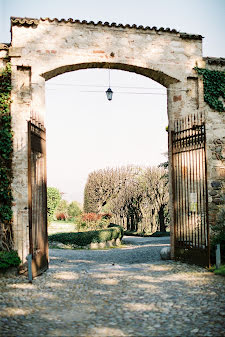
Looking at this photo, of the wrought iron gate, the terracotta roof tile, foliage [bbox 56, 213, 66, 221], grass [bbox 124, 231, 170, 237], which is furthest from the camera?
foliage [bbox 56, 213, 66, 221]

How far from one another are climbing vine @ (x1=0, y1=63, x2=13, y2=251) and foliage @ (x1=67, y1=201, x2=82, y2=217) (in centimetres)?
1836

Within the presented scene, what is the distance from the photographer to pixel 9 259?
684 centimetres

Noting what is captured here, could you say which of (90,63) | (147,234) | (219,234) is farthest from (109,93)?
(147,234)

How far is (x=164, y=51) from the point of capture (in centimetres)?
841

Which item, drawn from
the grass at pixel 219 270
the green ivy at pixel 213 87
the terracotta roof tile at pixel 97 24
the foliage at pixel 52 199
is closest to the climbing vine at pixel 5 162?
the terracotta roof tile at pixel 97 24

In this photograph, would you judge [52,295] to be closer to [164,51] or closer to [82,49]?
[82,49]

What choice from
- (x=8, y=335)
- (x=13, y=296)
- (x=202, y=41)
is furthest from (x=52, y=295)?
(x=202, y=41)

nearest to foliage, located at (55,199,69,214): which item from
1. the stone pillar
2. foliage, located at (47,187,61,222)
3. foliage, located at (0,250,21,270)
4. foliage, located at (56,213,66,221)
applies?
foliage, located at (56,213,66,221)

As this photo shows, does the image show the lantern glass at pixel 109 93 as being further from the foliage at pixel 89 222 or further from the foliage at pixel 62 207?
the foliage at pixel 62 207

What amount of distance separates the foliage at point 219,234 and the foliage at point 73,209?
1812cm

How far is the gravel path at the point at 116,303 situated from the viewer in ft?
13.0

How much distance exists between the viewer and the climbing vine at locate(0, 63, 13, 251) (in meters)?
7.24

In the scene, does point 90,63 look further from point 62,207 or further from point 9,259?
point 62,207

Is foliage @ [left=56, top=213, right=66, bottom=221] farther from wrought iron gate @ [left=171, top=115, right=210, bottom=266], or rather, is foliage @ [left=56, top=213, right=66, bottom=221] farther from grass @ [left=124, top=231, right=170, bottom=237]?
wrought iron gate @ [left=171, top=115, right=210, bottom=266]
